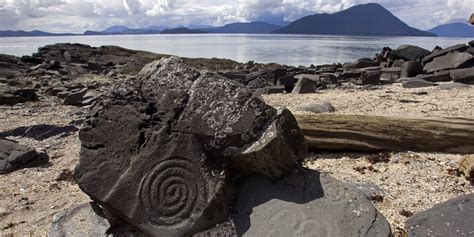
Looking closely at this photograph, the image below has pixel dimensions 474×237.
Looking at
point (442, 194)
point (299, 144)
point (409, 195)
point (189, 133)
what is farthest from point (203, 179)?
point (442, 194)

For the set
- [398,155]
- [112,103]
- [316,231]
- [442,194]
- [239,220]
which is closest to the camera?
[316,231]

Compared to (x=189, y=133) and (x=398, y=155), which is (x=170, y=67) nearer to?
(x=189, y=133)

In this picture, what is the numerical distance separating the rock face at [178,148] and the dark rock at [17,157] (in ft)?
12.4

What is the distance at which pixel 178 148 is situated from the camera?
4.66m

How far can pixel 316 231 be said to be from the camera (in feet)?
14.1

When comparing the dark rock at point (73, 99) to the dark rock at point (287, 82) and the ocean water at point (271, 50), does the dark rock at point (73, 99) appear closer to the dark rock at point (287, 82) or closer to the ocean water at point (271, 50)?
the dark rock at point (287, 82)

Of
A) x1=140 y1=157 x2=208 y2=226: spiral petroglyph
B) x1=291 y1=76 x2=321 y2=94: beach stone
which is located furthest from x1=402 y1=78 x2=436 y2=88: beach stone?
x1=140 y1=157 x2=208 y2=226: spiral petroglyph

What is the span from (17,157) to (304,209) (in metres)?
5.63

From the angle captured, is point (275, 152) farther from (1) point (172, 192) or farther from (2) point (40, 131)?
(2) point (40, 131)

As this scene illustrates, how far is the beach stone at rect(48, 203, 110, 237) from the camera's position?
4.91 meters

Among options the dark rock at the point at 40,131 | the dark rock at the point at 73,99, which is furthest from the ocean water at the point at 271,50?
the dark rock at the point at 40,131

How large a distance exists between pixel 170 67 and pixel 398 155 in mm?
3876

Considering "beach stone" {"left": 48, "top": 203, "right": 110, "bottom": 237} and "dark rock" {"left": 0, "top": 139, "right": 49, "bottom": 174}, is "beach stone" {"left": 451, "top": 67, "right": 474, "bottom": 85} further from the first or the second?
"beach stone" {"left": 48, "top": 203, "right": 110, "bottom": 237}

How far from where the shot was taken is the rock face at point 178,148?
4512 millimetres
